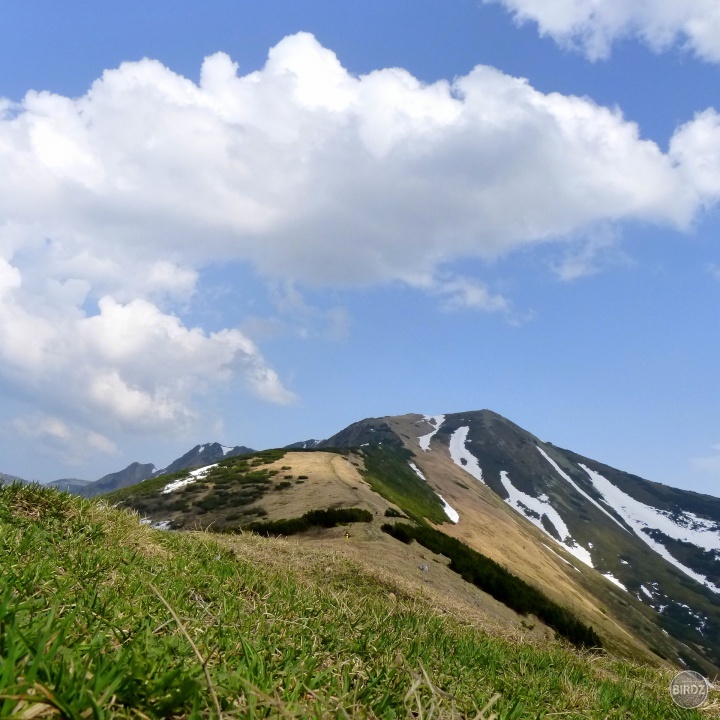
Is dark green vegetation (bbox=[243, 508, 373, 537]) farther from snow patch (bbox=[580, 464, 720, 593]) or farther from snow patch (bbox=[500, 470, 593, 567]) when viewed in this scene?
snow patch (bbox=[580, 464, 720, 593])

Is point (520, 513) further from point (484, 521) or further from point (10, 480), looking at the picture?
point (10, 480)

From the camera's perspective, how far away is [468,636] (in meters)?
8.41

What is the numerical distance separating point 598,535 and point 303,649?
166743mm

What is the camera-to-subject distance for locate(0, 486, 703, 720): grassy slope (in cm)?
221

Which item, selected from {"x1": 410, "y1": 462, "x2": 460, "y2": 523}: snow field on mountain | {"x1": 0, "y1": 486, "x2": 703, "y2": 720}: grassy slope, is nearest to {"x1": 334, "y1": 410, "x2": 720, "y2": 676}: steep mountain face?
{"x1": 410, "y1": 462, "x2": 460, "y2": 523}: snow field on mountain

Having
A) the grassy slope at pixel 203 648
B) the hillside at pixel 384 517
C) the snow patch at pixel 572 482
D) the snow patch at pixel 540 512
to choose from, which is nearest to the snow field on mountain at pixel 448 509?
the hillside at pixel 384 517

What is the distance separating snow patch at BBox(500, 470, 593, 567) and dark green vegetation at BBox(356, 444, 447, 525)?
206ft

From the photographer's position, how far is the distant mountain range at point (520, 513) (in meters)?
47.6

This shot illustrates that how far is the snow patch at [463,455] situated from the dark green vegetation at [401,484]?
208 ft

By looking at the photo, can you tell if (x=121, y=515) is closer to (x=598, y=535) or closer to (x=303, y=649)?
(x=303, y=649)

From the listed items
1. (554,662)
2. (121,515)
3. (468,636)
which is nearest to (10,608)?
(121,515)

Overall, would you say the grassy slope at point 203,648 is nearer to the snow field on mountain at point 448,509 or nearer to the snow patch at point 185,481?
the snow patch at point 185,481

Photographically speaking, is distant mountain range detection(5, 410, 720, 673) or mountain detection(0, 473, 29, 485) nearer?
mountain detection(0, 473, 29, 485)

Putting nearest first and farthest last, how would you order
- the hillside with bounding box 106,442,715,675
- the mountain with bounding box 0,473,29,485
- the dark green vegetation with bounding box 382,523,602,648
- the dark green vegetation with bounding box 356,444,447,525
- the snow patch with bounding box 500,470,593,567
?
the mountain with bounding box 0,473,29,485 < the hillside with bounding box 106,442,715,675 < the dark green vegetation with bounding box 382,523,602,648 < the dark green vegetation with bounding box 356,444,447,525 < the snow patch with bounding box 500,470,593,567
